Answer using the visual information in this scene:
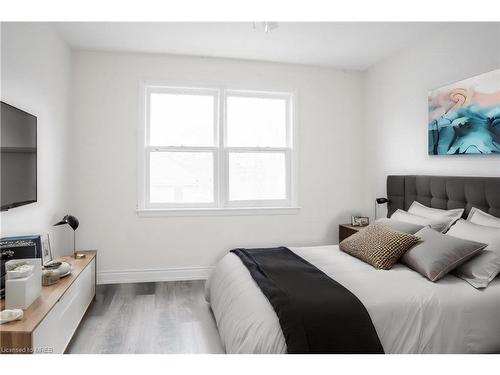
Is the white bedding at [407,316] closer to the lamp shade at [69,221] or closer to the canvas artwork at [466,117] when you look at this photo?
the canvas artwork at [466,117]

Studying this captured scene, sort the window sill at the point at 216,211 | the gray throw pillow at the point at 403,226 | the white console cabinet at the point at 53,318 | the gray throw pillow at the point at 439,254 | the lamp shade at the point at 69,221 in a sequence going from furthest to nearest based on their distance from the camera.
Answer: the window sill at the point at 216,211 < the lamp shade at the point at 69,221 < the gray throw pillow at the point at 403,226 < the gray throw pillow at the point at 439,254 < the white console cabinet at the point at 53,318

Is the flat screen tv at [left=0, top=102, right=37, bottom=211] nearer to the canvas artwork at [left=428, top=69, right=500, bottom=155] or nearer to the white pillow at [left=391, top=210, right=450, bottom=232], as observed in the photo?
the white pillow at [left=391, top=210, right=450, bottom=232]

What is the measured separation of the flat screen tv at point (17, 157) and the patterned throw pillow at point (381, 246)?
253 centimetres

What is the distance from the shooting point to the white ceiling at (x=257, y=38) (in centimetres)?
320

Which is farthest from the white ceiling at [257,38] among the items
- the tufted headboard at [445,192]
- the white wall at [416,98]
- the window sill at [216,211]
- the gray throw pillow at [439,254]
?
the gray throw pillow at [439,254]

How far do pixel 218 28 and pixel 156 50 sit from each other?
0.91 meters

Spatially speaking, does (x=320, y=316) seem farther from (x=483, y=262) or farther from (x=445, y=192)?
(x=445, y=192)

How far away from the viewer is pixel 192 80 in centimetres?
401

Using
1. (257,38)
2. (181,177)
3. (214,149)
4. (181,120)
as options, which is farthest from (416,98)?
(181,177)

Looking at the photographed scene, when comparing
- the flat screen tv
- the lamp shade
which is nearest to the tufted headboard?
the lamp shade

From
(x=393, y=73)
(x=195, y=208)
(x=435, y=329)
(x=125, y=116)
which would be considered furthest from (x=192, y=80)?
(x=435, y=329)

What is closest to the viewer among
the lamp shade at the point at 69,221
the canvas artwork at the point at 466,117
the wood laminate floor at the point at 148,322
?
the wood laminate floor at the point at 148,322

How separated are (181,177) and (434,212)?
265 cm
